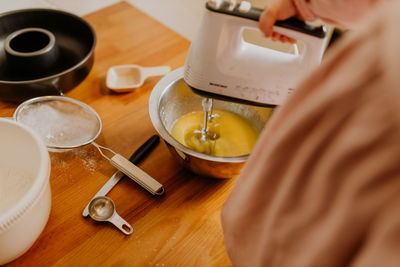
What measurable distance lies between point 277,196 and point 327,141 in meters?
0.08

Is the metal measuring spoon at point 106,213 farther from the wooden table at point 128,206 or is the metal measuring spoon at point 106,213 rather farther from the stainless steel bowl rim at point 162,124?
the stainless steel bowl rim at point 162,124

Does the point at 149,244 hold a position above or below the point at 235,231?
below

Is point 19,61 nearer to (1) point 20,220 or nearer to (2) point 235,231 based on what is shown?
(1) point 20,220

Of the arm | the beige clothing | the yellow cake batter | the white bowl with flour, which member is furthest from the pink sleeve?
the white bowl with flour

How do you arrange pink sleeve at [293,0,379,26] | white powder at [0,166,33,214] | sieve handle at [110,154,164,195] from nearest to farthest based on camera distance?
pink sleeve at [293,0,379,26], white powder at [0,166,33,214], sieve handle at [110,154,164,195]

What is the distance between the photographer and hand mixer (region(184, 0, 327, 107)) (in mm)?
462

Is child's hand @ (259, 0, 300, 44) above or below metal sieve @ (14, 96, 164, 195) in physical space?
above

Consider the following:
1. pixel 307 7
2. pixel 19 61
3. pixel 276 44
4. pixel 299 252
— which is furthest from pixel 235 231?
pixel 276 44

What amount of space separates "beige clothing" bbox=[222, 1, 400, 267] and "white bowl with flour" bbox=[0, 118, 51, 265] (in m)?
0.30

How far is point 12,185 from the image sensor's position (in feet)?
1.66

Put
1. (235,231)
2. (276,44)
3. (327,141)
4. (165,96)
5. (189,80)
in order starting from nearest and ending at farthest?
(327,141), (235,231), (189,80), (165,96), (276,44)

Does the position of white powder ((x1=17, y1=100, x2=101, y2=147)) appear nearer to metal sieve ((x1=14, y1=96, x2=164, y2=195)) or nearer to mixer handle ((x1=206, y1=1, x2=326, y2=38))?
metal sieve ((x1=14, y1=96, x2=164, y2=195))

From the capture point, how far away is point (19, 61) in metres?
0.69

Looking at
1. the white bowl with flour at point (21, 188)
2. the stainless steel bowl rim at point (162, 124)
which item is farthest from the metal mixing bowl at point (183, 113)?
the white bowl with flour at point (21, 188)
